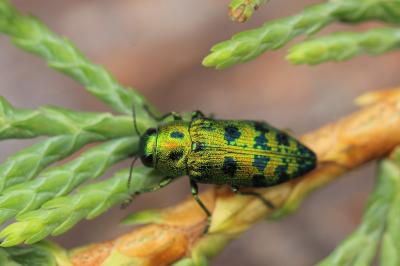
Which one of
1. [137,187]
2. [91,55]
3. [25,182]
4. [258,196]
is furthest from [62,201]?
[91,55]

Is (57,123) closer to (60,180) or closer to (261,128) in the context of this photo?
(60,180)

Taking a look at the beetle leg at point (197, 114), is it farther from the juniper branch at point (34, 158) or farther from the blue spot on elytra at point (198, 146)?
the juniper branch at point (34, 158)

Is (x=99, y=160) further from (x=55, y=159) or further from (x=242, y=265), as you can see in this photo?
(x=242, y=265)

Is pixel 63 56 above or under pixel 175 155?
above

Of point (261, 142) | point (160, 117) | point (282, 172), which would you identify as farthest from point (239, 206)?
point (160, 117)

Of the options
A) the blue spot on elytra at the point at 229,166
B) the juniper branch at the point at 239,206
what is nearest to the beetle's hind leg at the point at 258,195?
the juniper branch at the point at 239,206
